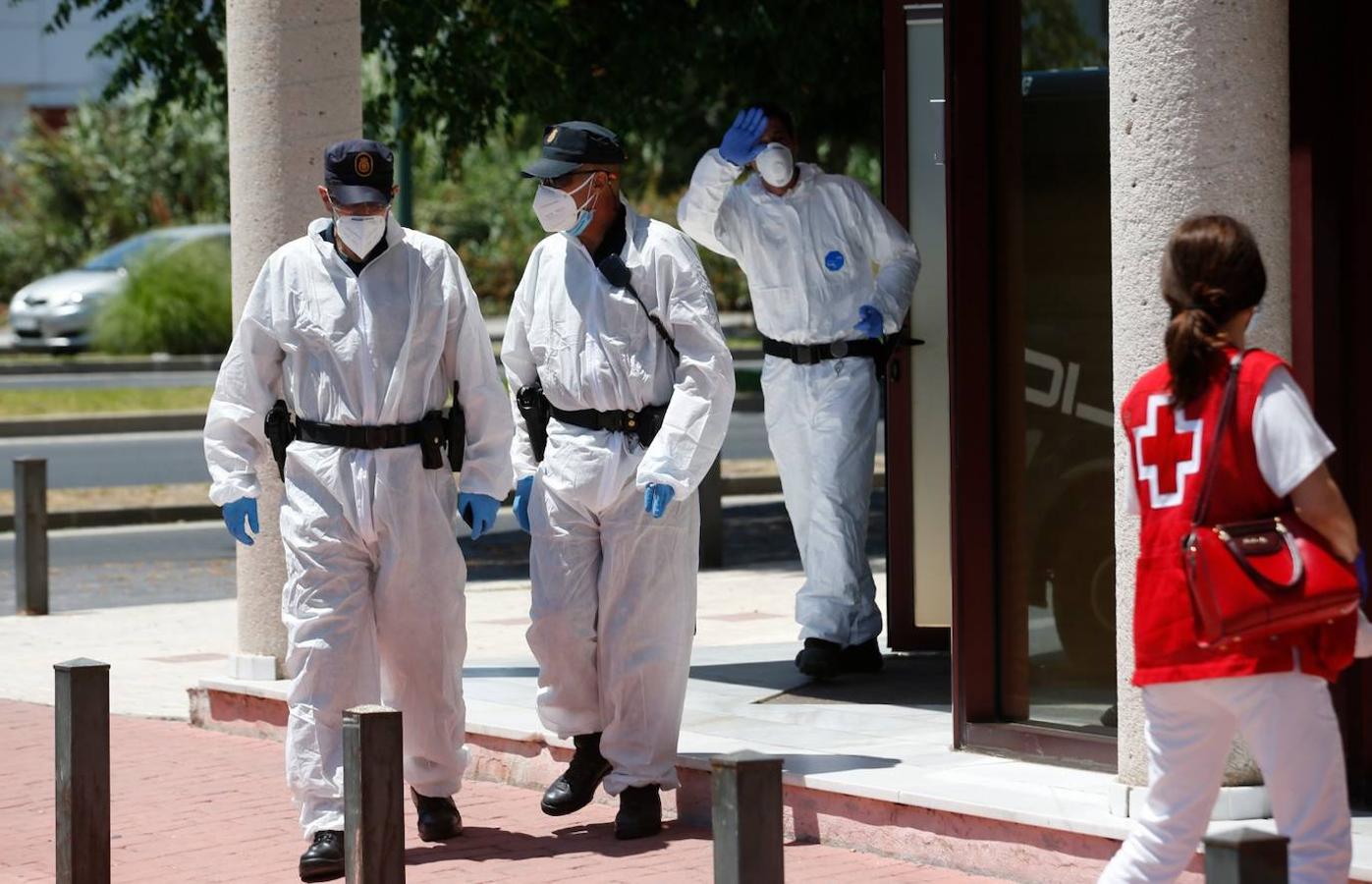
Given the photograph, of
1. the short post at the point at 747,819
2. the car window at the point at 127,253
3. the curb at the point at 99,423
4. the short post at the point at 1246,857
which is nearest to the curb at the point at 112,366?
the car window at the point at 127,253

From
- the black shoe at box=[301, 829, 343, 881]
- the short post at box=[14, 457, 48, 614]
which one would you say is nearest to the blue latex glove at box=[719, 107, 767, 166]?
the black shoe at box=[301, 829, 343, 881]

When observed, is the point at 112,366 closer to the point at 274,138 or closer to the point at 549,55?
the point at 549,55

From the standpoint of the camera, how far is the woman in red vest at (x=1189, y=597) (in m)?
4.31

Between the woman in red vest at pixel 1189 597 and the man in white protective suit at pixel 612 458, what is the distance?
2296mm

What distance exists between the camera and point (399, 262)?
261 inches

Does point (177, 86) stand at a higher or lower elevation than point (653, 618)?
higher

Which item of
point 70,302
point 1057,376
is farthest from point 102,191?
point 1057,376

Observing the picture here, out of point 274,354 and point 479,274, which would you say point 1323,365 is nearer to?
point 274,354

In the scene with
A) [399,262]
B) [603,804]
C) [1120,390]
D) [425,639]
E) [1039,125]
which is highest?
[1039,125]

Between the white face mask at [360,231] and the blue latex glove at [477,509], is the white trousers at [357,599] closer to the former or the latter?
the blue latex glove at [477,509]

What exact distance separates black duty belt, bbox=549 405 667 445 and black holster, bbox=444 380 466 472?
0.31 m

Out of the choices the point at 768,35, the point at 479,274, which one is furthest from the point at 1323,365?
the point at 479,274

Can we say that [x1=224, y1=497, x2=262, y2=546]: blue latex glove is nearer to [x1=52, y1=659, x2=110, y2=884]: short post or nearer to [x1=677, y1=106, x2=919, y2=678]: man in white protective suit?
[x1=52, y1=659, x2=110, y2=884]: short post

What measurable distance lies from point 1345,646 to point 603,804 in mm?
3344
